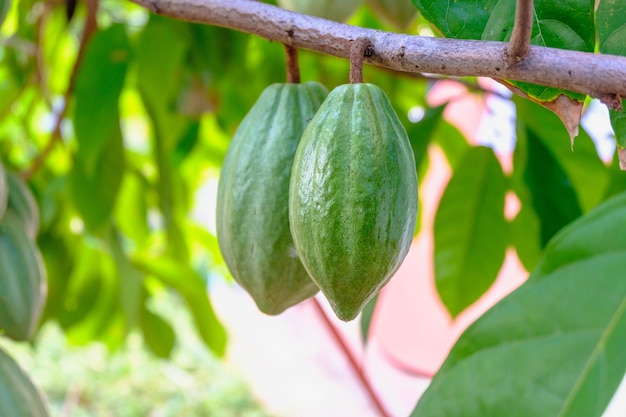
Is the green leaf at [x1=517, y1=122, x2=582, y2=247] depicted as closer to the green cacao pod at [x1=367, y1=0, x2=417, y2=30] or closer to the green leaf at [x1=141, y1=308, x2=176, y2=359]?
the green cacao pod at [x1=367, y1=0, x2=417, y2=30]

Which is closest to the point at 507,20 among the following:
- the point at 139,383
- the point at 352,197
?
the point at 352,197

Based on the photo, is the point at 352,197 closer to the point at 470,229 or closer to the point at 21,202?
the point at 21,202

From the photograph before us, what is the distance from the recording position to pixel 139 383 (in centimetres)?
407

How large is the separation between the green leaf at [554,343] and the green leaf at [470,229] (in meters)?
0.60

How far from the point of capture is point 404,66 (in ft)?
1.50

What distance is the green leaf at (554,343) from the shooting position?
38 cm

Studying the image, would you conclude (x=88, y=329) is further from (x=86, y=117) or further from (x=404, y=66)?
(x=404, y=66)

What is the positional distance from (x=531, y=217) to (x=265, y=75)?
1.87 feet

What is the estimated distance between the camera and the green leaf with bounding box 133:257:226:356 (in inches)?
56.3

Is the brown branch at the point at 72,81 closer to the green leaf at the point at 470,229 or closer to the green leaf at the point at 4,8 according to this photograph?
the green leaf at the point at 4,8

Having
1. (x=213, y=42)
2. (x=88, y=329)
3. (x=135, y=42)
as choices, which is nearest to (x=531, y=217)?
(x=213, y=42)

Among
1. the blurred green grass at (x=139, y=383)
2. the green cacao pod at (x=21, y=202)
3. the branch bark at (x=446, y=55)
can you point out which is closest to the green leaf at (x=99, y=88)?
the green cacao pod at (x=21, y=202)

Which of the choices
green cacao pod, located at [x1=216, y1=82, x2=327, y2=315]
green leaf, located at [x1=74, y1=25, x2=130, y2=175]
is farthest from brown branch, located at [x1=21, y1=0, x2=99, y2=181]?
green cacao pod, located at [x1=216, y1=82, x2=327, y2=315]

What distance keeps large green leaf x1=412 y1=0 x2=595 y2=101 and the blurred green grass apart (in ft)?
10.8
